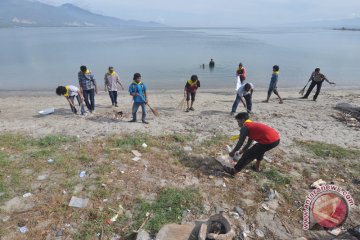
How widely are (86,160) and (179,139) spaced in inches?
105

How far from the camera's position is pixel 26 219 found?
482 cm

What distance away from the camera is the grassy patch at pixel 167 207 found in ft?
15.9

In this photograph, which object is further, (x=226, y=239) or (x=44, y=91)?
(x=44, y=91)

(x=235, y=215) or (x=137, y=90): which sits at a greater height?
(x=137, y=90)

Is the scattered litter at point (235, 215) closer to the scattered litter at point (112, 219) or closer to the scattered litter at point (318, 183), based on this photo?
the scattered litter at point (318, 183)

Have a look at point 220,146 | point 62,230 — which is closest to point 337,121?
point 220,146

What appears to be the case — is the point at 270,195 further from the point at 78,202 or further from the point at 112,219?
the point at 78,202

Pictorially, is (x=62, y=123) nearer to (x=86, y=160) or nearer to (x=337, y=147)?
(x=86, y=160)

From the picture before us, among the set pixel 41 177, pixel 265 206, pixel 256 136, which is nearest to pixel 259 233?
Answer: pixel 265 206

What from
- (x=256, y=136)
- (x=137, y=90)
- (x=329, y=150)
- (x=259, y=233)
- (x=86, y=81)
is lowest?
(x=259, y=233)

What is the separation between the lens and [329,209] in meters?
4.93

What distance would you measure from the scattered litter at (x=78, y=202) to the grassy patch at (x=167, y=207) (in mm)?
999
